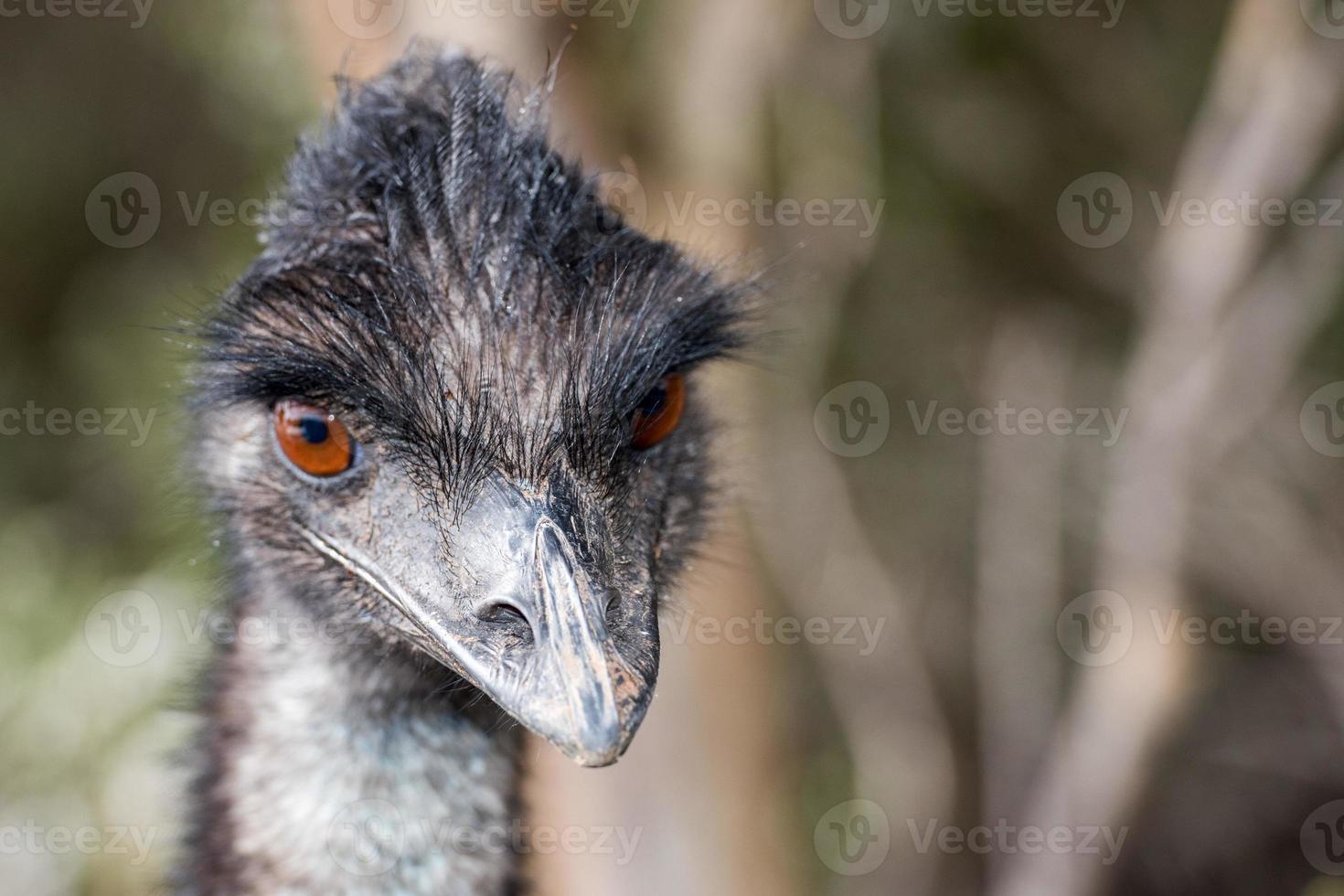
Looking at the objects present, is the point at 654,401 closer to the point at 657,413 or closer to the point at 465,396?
the point at 657,413

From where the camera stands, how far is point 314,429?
1.66 m

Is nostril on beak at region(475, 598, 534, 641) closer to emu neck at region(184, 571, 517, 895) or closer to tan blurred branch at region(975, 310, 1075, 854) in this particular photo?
emu neck at region(184, 571, 517, 895)

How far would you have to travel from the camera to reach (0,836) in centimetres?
443

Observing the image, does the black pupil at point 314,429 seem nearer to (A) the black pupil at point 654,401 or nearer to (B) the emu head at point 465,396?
(B) the emu head at point 465,396

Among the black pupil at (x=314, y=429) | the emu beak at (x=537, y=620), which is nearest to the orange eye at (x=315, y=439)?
the black pupil at (x=314, y=429)

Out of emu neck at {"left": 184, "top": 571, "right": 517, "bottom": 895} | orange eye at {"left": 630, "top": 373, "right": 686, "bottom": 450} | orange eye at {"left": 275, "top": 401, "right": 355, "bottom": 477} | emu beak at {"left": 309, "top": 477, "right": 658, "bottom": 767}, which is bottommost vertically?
emu neck at {"left": 184, "top": 571, "right": 517, "bottom": 895}

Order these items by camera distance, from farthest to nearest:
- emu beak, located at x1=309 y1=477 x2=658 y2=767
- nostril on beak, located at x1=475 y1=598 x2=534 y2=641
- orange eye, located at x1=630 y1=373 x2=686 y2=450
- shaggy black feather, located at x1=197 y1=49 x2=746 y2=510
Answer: orange eye, located at x1=630 y1=373 x2=686 y2=450
shaggy black feather, located at x1=197 y1=49 x2=746 y2=510
nostril on beak, located at x1=475 y1=598 x2=534 y2=641
emu beak, located at x1=309 y1=477 x2=658 y2=767

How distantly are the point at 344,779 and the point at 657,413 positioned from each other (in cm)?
68

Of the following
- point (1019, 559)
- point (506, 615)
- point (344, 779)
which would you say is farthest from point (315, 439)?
point (1019, 559)

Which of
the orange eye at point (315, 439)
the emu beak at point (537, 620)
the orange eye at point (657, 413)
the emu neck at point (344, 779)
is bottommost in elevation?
the emu neck at point (344, 779)

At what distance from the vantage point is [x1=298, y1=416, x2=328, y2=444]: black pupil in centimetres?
166

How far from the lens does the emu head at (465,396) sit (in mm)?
1453

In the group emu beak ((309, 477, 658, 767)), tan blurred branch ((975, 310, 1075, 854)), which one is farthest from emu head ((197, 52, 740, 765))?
tan blurred branch ((975, 310, 1075, 854))

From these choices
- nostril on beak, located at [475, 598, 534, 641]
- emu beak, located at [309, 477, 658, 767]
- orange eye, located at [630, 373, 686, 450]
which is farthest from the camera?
orange eye, located at [630, 373, 686, 450]
